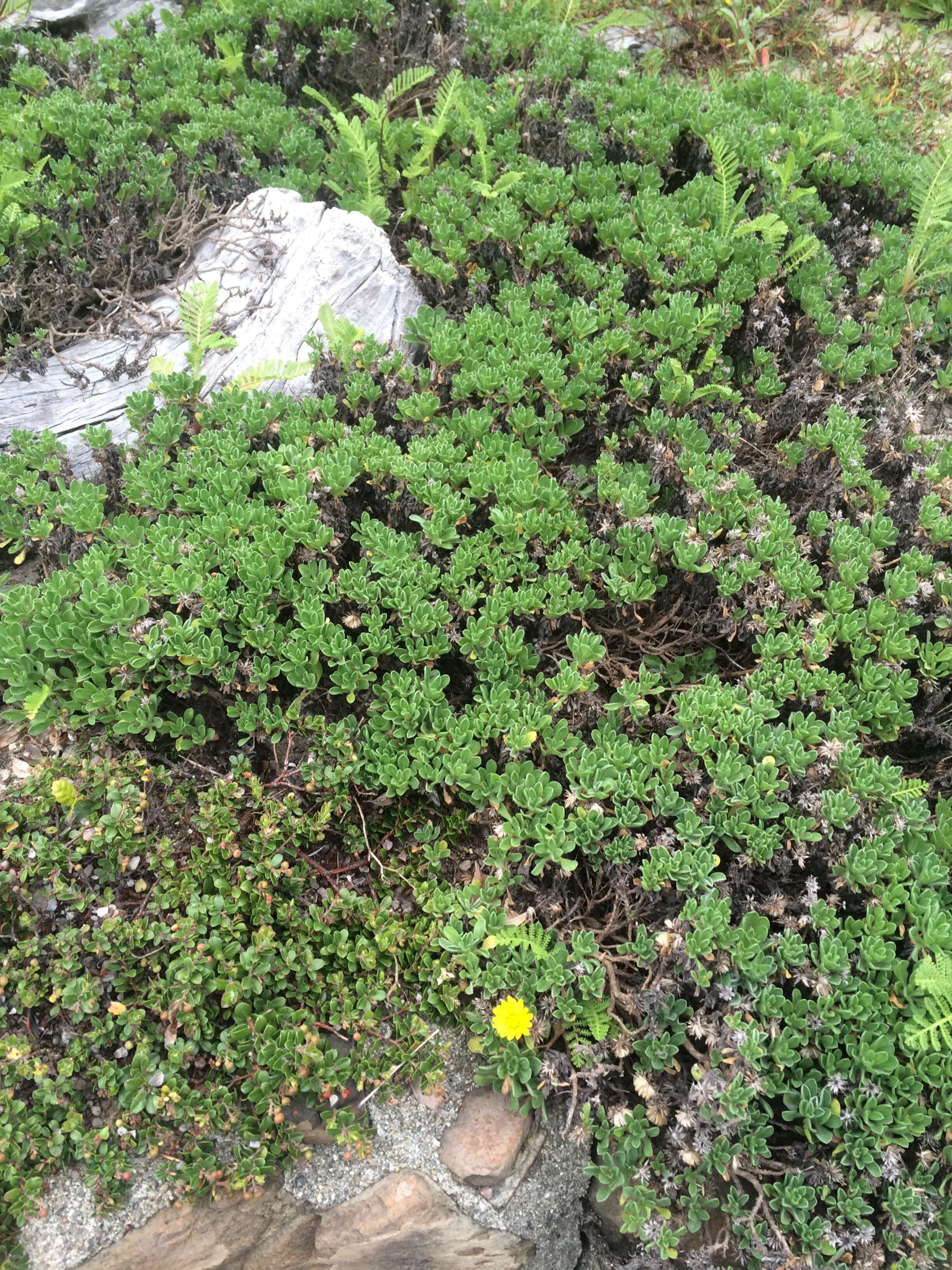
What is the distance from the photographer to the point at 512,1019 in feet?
9.60

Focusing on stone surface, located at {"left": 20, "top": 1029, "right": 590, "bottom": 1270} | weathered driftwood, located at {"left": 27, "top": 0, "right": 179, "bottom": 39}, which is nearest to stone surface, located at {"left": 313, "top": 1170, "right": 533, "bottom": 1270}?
stone surface, located at {"left": 20, "top": 1029, "right": 590, "bottom": 1270}

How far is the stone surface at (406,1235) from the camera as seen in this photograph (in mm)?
2934

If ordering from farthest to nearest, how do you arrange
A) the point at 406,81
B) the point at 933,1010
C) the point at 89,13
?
the point at 89,13
the point at 406,81
the point at 933,1010

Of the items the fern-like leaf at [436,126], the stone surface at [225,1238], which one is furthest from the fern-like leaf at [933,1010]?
the fern-like leaf at [436,126]

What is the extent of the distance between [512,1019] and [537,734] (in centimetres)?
106

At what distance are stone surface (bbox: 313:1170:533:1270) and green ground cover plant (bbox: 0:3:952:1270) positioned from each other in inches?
11.7

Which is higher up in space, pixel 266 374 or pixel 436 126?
pixel 436 126

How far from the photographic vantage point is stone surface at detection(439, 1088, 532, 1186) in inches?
119

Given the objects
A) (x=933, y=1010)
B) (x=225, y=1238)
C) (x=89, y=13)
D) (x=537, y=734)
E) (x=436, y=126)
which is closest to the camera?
(x=933, y=1010)

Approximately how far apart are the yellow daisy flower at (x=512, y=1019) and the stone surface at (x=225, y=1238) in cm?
94

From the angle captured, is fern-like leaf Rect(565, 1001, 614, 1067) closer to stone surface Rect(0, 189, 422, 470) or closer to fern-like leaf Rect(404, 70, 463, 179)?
stone surface Rect(0, 189, 422, 470)

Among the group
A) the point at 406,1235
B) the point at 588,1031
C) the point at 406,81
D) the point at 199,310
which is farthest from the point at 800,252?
the point at 406,1235

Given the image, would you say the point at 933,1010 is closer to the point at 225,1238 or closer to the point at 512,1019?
the point at 512,1019

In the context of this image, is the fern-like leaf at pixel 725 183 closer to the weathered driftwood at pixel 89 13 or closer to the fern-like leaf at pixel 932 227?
the fern-like leaf at pixel 932 227
